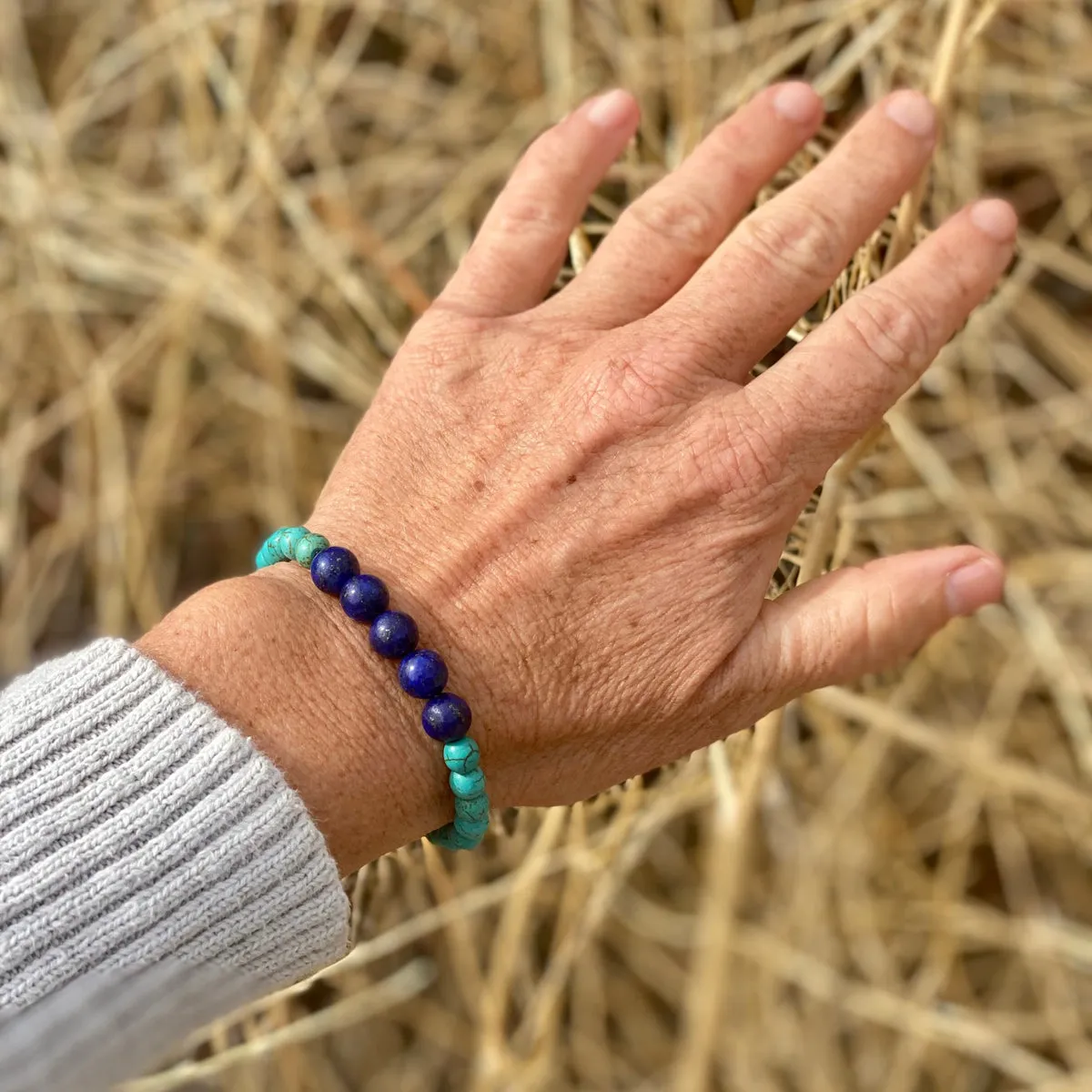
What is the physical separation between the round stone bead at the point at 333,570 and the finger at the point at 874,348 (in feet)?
0.93

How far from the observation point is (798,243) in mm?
810

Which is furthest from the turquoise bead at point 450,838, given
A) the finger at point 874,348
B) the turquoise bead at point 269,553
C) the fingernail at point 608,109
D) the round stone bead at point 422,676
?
the fingernail at point 608,109

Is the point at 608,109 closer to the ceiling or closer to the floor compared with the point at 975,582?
closer to the ceiling

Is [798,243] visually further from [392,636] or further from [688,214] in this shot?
[392,636]

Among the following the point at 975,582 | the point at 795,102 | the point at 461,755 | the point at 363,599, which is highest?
the point at 795,102

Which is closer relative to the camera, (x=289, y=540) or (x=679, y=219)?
(x=289, y=540)

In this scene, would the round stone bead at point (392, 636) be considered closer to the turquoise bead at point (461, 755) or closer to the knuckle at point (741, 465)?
the turquoise bead at point (461, 755)

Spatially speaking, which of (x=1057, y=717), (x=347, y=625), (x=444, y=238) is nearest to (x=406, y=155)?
(x=444, y=238)

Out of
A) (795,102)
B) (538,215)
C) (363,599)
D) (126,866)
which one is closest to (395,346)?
(538,215)

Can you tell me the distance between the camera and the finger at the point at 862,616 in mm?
745

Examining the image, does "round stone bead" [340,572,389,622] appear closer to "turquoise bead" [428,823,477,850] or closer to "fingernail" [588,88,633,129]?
"turquoise bead" [428,823,477,850]

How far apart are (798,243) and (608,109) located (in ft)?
0.68

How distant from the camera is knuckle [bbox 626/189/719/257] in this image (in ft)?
2.86

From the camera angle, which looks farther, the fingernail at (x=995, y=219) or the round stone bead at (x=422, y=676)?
the fingernail at (x=995, y=219)
